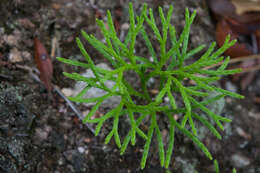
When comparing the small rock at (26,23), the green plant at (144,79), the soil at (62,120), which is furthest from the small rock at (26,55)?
the green plant at (144,79)

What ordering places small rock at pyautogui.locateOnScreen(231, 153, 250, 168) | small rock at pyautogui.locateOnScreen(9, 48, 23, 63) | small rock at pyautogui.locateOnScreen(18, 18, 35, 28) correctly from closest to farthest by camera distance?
1. small rock at pyautogui.locateOnScreen(9, 48, 23, 63)
2. small rock at pyautogui.locateOnScreen(18, 18, 35, 28)
3. small rock at pyautogui.locateOnScreen(231, 153, 250, 168)

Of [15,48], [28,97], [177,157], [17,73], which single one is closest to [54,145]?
[28,97]

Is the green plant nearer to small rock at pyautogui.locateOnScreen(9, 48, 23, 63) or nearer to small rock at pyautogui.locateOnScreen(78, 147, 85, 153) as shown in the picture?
small rock at pyautogui.locateOnScreen(78, 147, 85, 153)

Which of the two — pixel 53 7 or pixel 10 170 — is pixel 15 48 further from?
pixel 10 170

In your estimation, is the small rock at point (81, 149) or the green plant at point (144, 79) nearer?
the green plant at point (144, 79)

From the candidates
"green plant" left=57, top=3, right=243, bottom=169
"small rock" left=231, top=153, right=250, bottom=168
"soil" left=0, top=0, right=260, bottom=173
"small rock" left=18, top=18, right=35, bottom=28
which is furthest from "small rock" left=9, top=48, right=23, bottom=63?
"small rock" left=231, top=153, right=250, bottom=168

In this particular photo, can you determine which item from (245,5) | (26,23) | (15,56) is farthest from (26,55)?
(245,5)

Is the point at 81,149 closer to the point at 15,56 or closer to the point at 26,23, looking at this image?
the point at 15,56

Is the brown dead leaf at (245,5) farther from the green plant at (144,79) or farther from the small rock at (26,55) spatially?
the small rock at (26,55)
